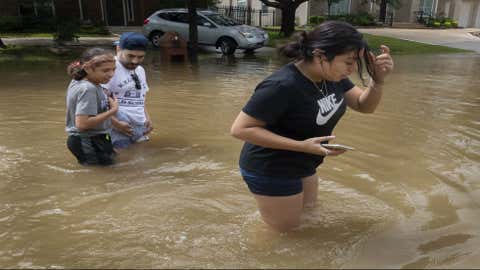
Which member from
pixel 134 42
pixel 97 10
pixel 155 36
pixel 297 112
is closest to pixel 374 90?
pixel 297 112

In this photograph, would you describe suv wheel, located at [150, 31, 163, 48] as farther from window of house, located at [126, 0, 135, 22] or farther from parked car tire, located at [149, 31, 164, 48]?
window of house, located at [126, 0, 135, 22]

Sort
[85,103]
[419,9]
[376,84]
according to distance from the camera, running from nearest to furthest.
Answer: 1. [376,84]
2. [85,103]
3. [419,9]

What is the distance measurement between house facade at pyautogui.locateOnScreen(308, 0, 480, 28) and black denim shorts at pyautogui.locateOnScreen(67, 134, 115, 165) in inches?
1425

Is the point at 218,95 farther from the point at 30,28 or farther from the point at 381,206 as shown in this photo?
the point at 30,28

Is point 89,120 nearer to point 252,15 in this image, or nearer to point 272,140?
point 272,140

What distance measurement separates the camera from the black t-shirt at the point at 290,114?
8.55ft

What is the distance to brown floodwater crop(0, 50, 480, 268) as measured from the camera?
10.7 ft

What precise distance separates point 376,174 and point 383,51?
7.28 ft

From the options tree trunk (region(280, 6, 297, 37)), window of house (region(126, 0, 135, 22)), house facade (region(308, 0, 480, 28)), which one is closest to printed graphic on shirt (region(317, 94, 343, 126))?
tree trunk (region(280, 6, 297, 37))

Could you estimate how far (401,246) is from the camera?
339 centimetres

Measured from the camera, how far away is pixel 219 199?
4.30m

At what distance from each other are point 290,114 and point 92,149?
2653 mm

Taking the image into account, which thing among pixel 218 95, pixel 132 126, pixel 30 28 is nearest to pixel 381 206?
pixel 132 126

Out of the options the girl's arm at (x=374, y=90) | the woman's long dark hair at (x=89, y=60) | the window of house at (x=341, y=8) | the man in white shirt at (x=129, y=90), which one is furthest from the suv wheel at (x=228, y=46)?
the window of house at (x=341, y=8)
